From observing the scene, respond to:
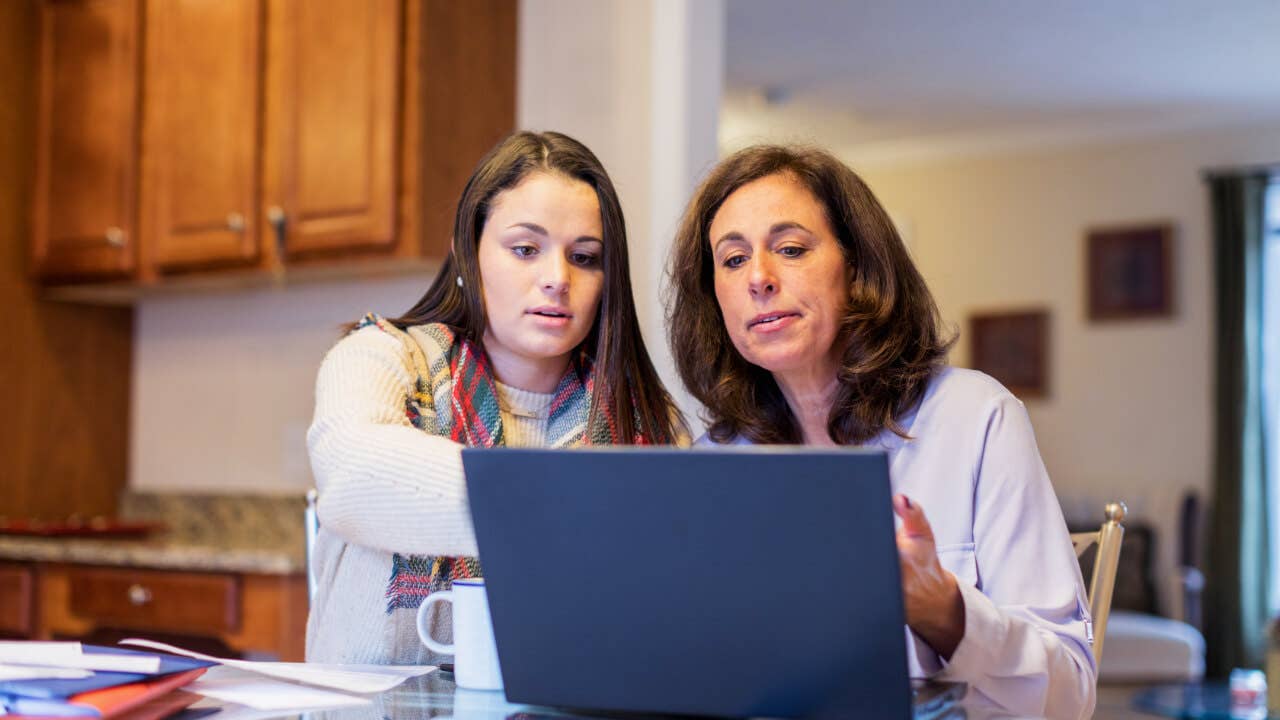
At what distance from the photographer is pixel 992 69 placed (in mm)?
5684

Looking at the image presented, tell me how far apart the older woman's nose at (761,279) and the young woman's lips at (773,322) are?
0.10ft

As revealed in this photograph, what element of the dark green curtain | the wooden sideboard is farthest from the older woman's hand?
the dark green curtain

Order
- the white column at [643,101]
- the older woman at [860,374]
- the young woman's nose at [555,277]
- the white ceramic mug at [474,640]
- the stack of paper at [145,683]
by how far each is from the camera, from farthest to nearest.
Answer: the white column at [643,101] → the young woman's nose at [555,277] → the older woman at [860,374] → the white ceramic mug at [474,640] → the stack of paper at [145,683]

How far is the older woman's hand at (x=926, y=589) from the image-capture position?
0.98 m

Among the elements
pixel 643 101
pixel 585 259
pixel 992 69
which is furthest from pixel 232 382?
pixel 992 69

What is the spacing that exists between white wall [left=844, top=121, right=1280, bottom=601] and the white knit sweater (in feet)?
17.9

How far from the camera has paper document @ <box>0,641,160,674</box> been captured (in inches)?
38.3

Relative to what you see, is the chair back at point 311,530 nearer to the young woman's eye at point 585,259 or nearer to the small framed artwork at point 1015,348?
the young woman's eye at point 585,259

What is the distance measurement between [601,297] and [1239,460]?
Answer: 216 inches

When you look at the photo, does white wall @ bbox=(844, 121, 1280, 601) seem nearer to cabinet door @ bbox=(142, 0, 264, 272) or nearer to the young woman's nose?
cabinet door @ bbox=(142, 0, 264, 272)

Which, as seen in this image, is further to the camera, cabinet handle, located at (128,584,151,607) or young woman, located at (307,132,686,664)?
cabinet handle, located at (128,584,151,607)

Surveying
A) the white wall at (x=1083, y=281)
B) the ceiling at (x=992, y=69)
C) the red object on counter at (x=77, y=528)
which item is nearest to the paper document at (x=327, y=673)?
the red object on counter at (x=77, y=528)

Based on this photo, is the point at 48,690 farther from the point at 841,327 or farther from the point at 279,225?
the point at 279,225

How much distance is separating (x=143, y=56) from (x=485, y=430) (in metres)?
2.46
